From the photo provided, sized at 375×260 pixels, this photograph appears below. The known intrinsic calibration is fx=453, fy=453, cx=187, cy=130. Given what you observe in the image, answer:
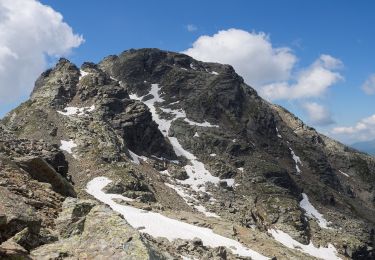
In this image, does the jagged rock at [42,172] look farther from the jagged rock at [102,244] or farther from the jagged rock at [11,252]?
the jagged rock at [11,252]

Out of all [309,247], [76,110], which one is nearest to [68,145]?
[76,110]

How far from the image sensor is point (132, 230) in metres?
13.1

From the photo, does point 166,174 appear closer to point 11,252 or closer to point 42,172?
point 42,172

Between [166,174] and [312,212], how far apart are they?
44.4 meters

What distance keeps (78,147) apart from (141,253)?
7861 centimetres

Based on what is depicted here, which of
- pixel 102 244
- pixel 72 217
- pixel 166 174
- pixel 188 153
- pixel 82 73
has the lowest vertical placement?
pixel 102 244

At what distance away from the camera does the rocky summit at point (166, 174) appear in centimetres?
1602

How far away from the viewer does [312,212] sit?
121750mm

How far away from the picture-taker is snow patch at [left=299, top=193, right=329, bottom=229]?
377ft

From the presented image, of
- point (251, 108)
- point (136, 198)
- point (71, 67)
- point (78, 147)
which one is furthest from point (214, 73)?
point (136, 198)

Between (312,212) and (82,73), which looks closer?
(312,212)

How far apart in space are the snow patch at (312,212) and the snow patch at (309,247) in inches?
673

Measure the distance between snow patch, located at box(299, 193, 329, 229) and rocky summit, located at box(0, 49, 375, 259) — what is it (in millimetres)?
542

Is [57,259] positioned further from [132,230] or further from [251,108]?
[251,108]
